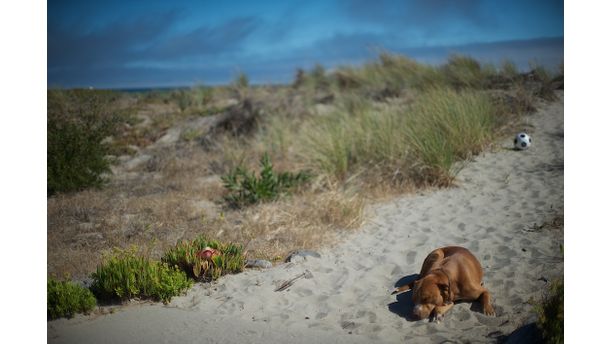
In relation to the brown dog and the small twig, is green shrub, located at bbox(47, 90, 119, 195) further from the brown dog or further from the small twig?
the brown dog

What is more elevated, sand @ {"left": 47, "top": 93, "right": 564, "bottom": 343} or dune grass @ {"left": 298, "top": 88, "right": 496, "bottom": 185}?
dune grass @ {"left": 298, "top": 88, "right": 496, "bottom": 185}

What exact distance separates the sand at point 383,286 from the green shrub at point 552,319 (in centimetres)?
26

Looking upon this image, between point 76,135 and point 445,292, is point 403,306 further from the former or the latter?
point 76,135

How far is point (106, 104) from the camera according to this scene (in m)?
5.75

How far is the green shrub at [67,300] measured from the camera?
131 inches

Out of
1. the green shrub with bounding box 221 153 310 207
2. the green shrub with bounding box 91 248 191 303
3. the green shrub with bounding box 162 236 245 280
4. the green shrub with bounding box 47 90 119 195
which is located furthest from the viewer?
the green shrub with bounding box 221 153 310 207

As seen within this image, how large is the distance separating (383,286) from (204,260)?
1.39m

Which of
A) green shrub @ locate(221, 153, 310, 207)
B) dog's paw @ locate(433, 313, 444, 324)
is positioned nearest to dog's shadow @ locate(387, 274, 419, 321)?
dog's paw @ locate(433, 313, 444, 324)

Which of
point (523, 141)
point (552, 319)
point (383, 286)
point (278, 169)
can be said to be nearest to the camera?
point (552, 319)

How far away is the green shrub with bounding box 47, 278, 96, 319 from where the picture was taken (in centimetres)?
334

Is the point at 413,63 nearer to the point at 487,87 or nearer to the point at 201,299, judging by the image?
the point at 487,87

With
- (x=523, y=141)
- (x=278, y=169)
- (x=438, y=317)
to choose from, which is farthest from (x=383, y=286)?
(x=278, y=169)

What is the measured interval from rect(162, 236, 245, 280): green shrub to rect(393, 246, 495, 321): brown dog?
1.36 m

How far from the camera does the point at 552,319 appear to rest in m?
2.68
